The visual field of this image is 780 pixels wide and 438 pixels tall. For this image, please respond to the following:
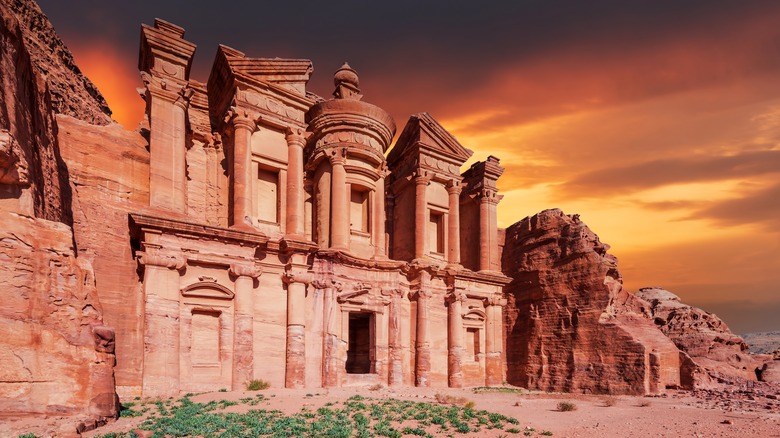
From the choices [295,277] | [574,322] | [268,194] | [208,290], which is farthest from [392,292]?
[574,322]

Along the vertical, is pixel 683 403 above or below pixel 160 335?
below

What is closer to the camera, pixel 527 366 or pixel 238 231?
pixel 238 231

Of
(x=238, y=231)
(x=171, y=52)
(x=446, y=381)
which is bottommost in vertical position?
(x=446, y=381)

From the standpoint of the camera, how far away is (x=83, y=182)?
1770 centimetres

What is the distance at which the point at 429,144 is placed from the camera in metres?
28.7

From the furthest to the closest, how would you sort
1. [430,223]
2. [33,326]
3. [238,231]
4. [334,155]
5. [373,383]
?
[430,223] < [334,155] < [373,383] < [238,231] < [33,326]

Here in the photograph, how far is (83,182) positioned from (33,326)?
9416 millimetres

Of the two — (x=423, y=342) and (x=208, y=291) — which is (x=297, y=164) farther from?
(x=423, y=342)

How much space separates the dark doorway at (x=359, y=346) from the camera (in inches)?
1015

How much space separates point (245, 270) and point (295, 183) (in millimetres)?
4725

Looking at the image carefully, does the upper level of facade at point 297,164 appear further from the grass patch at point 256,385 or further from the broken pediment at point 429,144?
the grass patch at point 256,385

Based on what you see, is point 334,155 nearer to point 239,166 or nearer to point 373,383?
point 239,166

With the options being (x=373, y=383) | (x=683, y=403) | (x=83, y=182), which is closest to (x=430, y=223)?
(x=373, y=383)

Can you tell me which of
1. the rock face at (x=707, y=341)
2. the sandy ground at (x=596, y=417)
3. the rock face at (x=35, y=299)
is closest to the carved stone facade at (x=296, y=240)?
the sandy ground at (x=596, y=417)
